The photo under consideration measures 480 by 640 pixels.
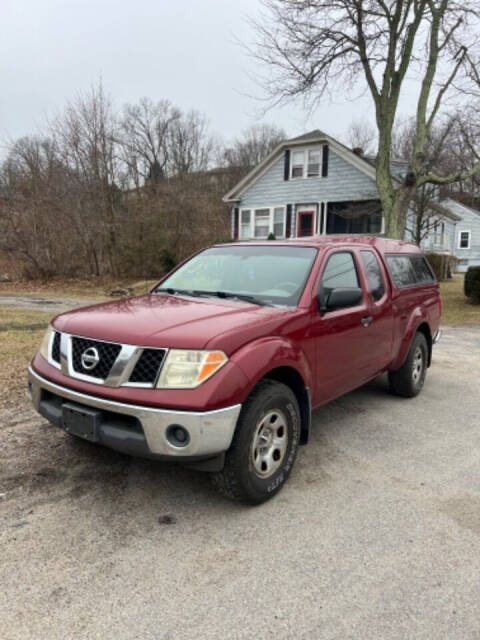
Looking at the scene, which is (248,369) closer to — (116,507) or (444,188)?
(116,507)

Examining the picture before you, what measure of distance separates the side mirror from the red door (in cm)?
2007

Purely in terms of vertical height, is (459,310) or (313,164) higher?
(313,164)

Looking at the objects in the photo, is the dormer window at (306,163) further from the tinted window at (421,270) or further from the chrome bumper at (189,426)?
the chrome bumper at (189,426)

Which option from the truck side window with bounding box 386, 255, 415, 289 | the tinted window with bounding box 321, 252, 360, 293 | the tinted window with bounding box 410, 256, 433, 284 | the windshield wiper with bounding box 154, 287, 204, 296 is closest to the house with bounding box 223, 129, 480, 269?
the tinted window with bounding box 410, 256, 433, 284

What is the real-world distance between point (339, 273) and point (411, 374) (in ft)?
6.22

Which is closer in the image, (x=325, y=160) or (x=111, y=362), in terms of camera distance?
(x=111, y=362)

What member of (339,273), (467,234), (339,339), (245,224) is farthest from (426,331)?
(467,234)

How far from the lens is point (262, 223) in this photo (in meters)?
24.5

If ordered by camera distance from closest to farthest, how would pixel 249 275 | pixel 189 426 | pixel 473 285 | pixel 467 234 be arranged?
1. pixel 189 426
2. pixel 249 275
3. pixel 473 285
4. pixel 467 234

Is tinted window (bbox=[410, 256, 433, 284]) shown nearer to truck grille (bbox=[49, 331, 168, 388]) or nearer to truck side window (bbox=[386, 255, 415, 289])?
truck side window (bbox=[386, 255, 415, 289])

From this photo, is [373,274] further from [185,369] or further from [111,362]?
[111,362]

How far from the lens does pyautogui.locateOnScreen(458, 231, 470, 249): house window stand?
35.8 m

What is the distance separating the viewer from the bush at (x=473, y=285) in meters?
14.3

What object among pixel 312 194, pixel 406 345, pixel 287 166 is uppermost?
pixel 287 166
